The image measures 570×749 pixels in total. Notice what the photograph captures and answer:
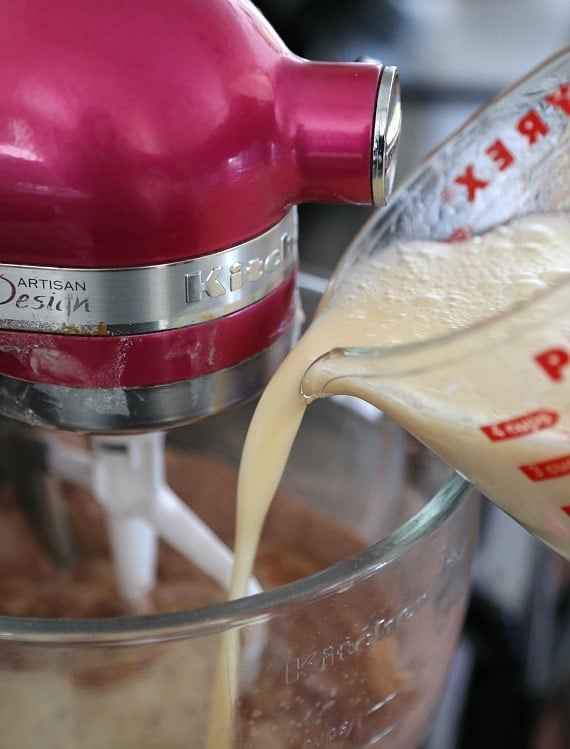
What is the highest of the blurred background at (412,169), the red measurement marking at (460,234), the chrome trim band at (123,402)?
the red measurement marking at (460,234)

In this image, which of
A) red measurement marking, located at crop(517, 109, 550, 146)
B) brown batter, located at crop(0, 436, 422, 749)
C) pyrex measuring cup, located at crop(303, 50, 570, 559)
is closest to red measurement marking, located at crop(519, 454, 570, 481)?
pyrex measuring cup, located at crop(303, 50, 570, 559)

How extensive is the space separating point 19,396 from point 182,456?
0.98 ft

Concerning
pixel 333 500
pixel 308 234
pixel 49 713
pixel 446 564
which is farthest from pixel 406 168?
pixel 49 713

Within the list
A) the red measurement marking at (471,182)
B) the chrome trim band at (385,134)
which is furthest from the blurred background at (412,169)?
the chrome trim band at (385,134)

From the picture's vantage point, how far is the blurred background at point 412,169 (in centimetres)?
67

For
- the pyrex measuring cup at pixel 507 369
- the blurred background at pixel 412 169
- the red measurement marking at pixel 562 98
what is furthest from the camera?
the blurred background at pixel 412 169

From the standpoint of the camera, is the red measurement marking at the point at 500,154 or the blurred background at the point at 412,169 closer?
the red measurement marking at the point at 500,154

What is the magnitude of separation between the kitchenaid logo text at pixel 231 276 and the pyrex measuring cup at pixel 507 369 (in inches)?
1.8

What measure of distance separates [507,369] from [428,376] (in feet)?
0.10

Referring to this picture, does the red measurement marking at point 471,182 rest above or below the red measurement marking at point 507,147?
below

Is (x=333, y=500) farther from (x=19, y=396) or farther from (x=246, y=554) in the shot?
(x=19, y=396)

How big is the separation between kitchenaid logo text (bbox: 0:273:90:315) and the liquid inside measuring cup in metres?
0.10

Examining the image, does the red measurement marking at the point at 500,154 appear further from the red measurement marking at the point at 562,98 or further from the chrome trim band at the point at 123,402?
the chrome trim band at the point at 123,402

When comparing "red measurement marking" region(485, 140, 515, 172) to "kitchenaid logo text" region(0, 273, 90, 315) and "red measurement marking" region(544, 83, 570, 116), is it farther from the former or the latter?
"kitchenaid logo text" region(0, 273, 90, 315)
